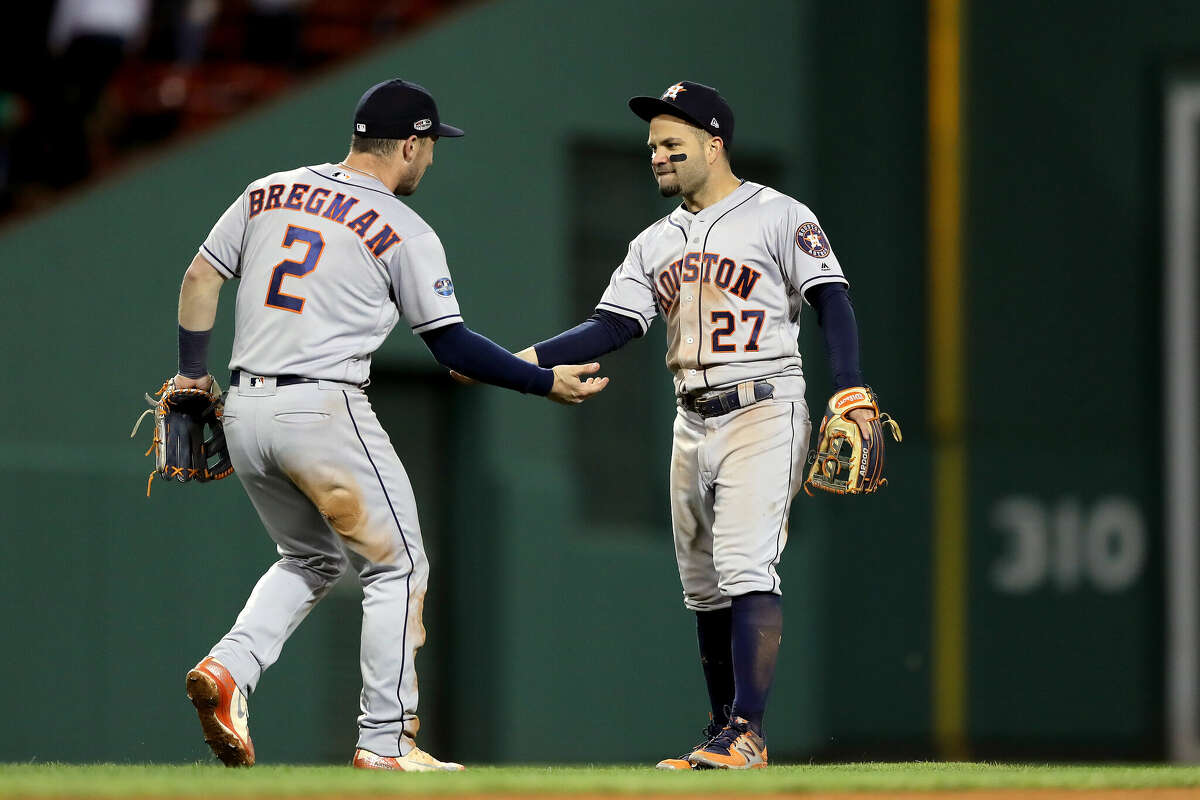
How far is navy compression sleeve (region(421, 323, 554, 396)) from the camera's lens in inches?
202

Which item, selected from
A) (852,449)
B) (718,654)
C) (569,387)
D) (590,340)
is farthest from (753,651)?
(590,340)

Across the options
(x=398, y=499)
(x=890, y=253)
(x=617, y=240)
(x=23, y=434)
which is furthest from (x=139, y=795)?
(x=890, y=253)

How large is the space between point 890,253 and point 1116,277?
1467mm

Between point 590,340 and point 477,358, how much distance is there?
2.22 ft

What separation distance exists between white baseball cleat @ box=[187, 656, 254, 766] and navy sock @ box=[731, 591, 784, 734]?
144 centimetres

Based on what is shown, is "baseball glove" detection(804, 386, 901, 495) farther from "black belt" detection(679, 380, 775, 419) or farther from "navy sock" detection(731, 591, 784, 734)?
"navy sock" detection(731, 591, 784, 734)

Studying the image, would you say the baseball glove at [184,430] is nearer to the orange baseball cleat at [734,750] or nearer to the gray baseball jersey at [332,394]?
the gray baseball jersey at [332,394]

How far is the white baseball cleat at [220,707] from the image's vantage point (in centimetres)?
480

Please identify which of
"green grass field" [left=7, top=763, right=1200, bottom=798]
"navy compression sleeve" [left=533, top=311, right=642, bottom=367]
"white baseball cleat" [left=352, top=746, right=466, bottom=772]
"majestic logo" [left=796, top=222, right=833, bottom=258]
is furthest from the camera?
"navy compression sleeve" [left=533, top=311, right=642, bottom=367]

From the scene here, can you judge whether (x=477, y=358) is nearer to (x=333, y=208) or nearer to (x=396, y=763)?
(x=333, y=208)

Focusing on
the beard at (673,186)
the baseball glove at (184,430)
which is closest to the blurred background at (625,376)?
the baseball glove at (184,430)

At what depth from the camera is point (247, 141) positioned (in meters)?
9.50

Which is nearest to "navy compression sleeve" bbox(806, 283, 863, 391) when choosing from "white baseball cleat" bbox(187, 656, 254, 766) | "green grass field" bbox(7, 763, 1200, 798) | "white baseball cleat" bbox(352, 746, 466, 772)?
"green grass field" bbox(7, 763, 1200, 798)

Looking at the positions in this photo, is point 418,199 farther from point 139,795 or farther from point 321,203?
point 139,795
